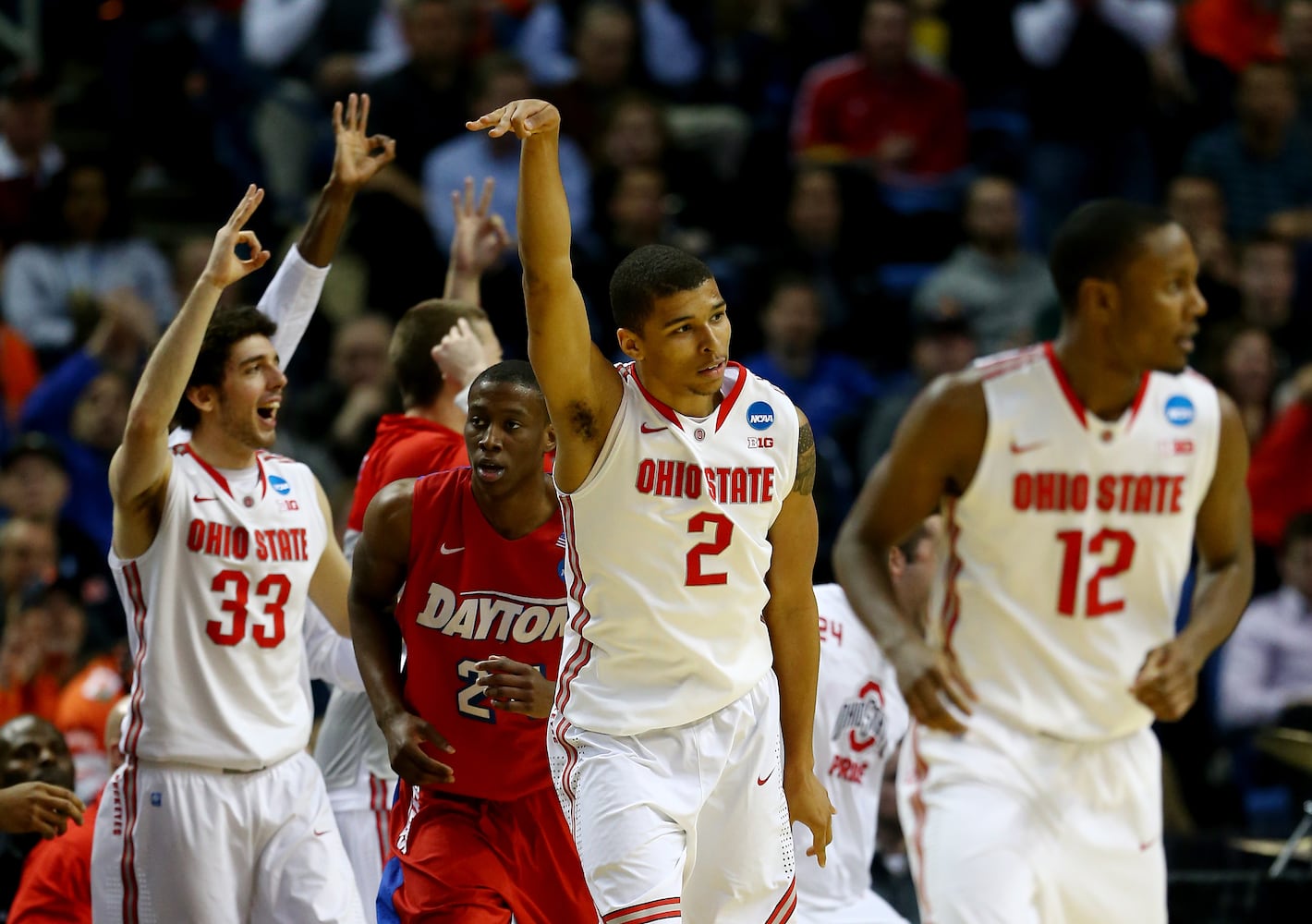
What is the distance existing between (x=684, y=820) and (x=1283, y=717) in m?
5.21

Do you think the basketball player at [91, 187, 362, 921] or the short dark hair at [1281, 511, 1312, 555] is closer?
the basketball player at [91, 187, 362, 921]

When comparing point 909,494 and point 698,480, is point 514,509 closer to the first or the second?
point 698,480

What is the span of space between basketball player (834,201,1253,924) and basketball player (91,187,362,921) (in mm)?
1660

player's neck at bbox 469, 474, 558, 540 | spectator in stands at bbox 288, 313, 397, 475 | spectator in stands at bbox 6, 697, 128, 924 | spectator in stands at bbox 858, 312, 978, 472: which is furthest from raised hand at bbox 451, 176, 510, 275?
spectator in stands at bbox 858, 312, 978, 472

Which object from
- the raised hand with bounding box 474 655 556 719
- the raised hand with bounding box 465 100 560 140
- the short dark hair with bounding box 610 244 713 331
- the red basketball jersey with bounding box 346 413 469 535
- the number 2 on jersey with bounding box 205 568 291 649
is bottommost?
the raised hand with bounding box 474 655 556 719

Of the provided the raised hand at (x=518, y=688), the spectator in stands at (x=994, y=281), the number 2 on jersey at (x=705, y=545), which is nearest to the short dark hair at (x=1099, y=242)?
the number 2 on jersey at (x=705, y=545)

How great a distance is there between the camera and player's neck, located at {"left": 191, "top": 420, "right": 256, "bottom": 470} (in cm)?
541

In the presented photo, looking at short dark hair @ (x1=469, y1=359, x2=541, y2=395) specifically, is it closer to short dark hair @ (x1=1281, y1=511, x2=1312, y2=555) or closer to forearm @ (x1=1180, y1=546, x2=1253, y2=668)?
forearm @ (x1=1180, y1=546, x2=1253, y2=668)

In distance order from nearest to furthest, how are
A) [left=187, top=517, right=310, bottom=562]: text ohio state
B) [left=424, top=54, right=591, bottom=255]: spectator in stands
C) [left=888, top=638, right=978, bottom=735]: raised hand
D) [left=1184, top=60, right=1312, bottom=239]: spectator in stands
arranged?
[left=888, top=638, right=978, bottom=735]: raised hand → [left=187, top=517, right=310, bottom=562]: text ohio state → [left=424, top=54, right=591, bottom=255]: spectator in stands → [left=1184, top=60, right=1312, bottom=239]: spectator in stands

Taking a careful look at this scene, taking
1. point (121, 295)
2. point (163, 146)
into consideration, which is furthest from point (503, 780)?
point (163, 146)

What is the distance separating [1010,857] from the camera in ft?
15.4

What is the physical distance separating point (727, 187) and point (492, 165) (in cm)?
154

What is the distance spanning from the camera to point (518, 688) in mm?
4805

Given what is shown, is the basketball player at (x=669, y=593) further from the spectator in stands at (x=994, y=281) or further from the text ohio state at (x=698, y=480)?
the spectator in stands at (x=994, y=281)
